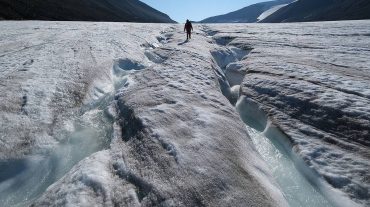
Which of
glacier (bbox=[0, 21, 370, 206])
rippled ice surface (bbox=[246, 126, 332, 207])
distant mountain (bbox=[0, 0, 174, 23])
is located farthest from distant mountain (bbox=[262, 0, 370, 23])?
rippled ice surface (bbox=[246, 126, 332, 207])

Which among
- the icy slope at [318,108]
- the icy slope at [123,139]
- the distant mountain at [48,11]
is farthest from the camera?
the distant mountain at [48,11]

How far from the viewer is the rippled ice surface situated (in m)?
5.77

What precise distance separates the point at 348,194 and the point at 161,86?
539 centimetres

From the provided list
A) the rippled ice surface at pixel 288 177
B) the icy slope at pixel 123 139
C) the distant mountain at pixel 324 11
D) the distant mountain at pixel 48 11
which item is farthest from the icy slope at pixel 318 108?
the distant mountain at pixel 324 11

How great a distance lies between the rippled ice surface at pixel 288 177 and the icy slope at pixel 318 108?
6.3 inches

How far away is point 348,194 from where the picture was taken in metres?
5.48

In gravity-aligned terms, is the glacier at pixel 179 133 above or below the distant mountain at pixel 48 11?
above

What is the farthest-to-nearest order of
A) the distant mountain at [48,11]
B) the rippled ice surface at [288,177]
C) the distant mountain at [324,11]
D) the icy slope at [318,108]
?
the distant mountain at [324,11]
the distant mountain at [48,11]
the icy slope at [318,108]
the rippled ice surface at [288,177]

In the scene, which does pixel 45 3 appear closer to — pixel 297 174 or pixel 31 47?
pixel 31 47

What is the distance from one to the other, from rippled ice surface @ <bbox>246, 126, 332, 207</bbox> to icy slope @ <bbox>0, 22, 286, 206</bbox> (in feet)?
1.39

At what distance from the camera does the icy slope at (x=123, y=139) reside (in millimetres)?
5059

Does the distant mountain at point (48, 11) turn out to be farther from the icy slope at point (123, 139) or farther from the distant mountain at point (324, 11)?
the distant mountain at point (324, 11)

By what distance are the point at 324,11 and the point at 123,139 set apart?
366 feet

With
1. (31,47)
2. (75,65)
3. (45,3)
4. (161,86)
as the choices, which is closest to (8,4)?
(45,3)
